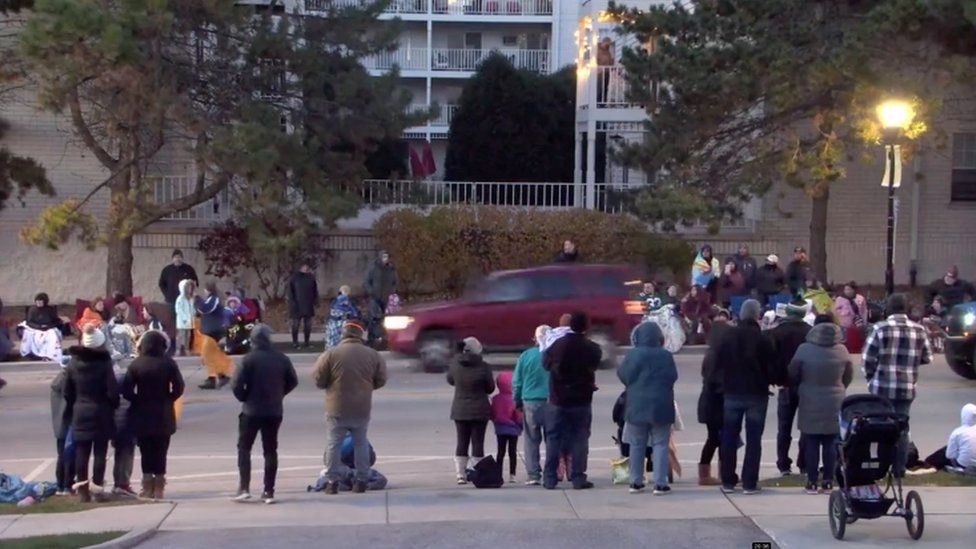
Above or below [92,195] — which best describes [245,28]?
above

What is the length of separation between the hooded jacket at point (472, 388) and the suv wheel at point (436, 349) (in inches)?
351

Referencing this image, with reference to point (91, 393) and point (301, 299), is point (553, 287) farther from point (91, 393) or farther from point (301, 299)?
point (91, 393)

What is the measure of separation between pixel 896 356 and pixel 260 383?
5739 mm

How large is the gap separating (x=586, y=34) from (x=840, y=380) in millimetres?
25873

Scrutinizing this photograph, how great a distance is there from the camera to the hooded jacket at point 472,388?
13.6 metres

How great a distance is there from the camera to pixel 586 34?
A: 121 feet

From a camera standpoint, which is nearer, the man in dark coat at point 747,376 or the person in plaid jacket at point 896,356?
the man in dark coat at point 747,376

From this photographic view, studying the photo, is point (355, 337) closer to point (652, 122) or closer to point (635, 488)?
point (635, 488)

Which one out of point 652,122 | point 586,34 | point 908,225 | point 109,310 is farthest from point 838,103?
point 109,310

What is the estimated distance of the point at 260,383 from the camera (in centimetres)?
1225

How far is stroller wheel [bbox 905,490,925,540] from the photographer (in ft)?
33.4

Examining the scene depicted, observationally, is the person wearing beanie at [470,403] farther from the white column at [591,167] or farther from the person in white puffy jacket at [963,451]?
the white column at [591,167]

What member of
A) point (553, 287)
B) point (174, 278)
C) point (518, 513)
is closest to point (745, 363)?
point (518, 513)

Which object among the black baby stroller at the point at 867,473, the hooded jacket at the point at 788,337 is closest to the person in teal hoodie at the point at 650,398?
the hooded jacket at the point at 788,337
